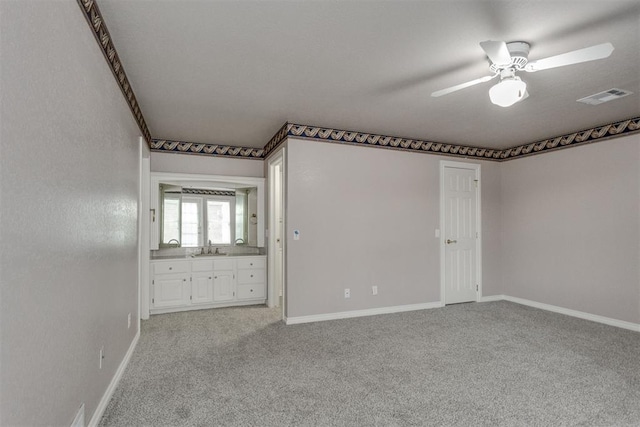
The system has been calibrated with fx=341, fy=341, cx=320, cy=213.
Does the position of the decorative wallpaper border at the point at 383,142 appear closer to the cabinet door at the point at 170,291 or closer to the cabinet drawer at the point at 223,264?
the cabinet drawer at the point at 223,264

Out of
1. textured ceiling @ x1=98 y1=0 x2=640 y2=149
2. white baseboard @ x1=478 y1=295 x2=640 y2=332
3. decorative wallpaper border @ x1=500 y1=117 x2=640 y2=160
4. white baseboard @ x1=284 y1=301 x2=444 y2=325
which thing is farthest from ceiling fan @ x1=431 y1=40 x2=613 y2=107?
white baseboard @ x1=478 y1=295 x2=640 y2=332

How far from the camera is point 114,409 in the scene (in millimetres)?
2240

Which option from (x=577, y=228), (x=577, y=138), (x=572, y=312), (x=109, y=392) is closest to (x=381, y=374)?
(x=109, y=392)

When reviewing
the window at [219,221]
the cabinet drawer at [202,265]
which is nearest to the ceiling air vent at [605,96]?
the window at [219,221]

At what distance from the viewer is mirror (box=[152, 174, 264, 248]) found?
499 centimetres

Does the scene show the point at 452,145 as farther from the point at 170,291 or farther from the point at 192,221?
the point at 170,291

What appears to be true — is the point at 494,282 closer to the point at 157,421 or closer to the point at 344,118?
the point at 344,118

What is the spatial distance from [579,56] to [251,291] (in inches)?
179

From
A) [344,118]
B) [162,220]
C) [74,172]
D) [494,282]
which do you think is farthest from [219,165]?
[494,282]

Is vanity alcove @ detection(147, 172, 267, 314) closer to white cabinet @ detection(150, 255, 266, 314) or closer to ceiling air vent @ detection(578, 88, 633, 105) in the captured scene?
white cabinet @ detection(150, 255, 266, 314)

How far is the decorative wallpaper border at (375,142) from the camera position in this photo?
13.3ft

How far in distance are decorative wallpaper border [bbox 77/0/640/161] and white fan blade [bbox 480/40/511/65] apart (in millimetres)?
2425

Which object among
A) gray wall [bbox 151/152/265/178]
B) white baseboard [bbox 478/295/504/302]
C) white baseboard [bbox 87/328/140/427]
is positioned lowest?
white baseboard [bbox 478/295/504/302]

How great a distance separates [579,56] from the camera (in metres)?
1.96
